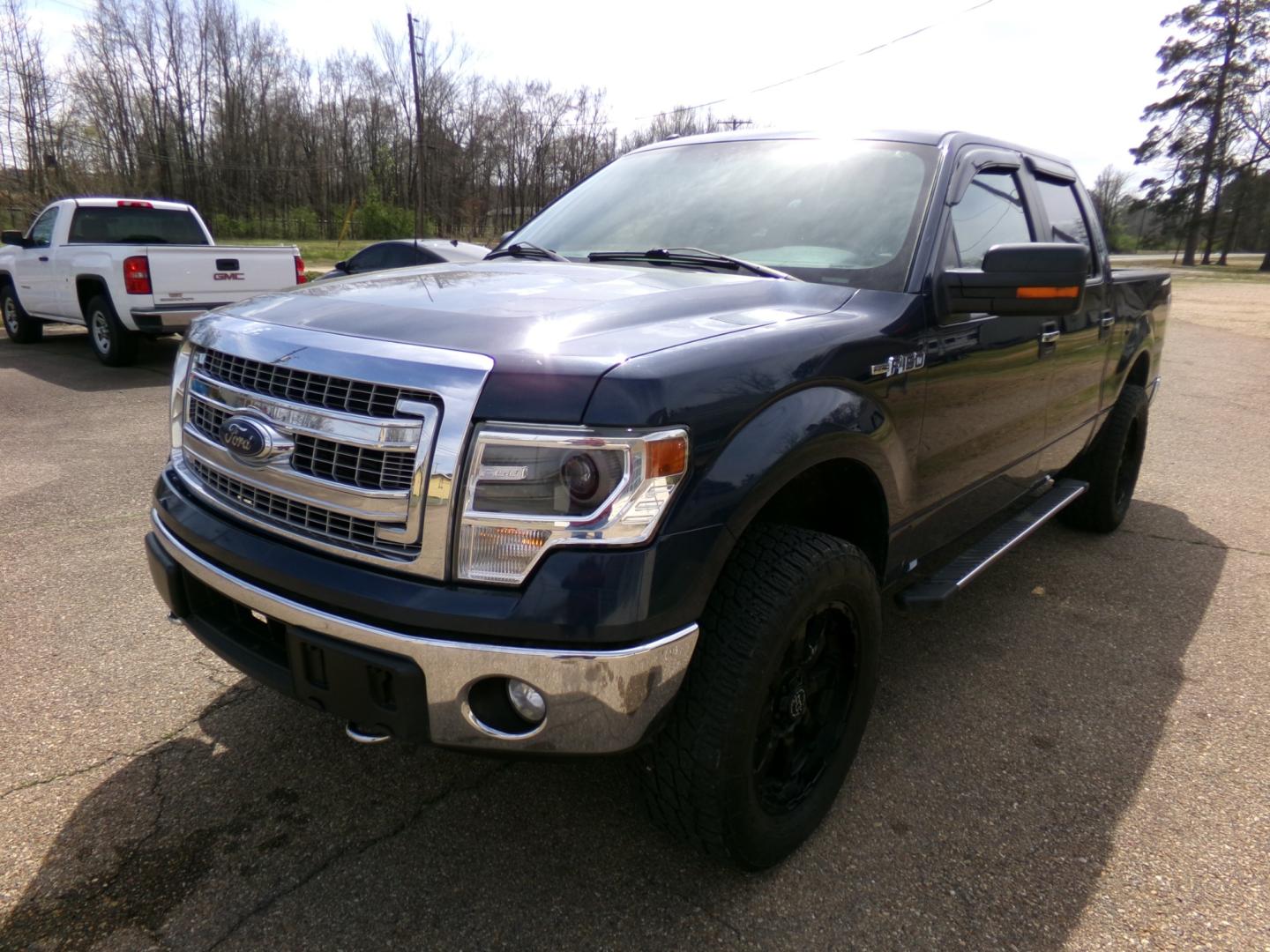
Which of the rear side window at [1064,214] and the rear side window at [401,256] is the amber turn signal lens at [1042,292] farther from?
the rear side window at [401,256]

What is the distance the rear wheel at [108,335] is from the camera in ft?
30.7

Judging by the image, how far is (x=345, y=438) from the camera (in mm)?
1789

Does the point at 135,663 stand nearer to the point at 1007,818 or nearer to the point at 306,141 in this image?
the point at 1007,818

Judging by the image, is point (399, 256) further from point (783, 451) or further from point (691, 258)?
point (783, 451)

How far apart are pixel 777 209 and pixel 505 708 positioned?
1915 millimetres

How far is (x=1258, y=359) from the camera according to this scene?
13.1m

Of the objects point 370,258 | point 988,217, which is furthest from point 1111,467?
point 370,258

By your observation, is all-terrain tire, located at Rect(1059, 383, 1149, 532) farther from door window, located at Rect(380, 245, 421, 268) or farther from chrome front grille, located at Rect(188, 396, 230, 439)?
door window, located at Rect(380, 245, 421, 268)

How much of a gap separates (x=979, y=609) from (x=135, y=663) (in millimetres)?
3386

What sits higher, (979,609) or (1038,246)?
(1038,246)

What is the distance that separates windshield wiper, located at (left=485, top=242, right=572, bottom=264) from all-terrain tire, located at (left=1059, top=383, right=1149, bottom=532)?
3074 mm

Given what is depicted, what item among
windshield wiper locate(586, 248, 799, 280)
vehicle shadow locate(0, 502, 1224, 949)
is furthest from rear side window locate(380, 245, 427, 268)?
vehicle shadow locate(0, 502, 1224, 949)

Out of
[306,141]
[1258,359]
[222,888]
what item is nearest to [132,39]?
[306,141]

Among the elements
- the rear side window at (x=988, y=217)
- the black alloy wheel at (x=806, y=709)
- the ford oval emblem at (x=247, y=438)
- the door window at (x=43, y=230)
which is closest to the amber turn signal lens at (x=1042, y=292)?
the rear side window at (x=988, y=217)
